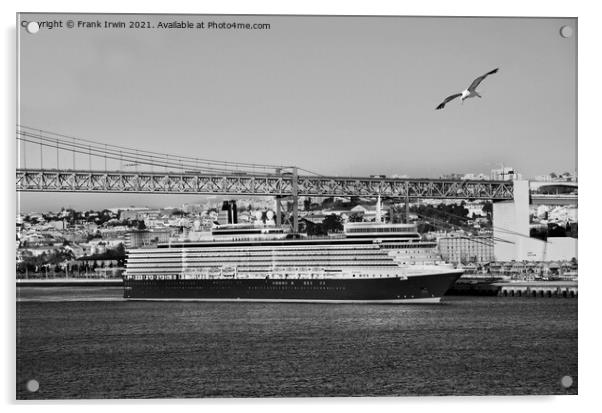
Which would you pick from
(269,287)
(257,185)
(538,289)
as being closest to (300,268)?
(269,287)

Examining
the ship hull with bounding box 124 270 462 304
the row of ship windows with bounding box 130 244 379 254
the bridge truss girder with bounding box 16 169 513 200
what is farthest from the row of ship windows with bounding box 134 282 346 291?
the bridge truss girder with bounding box 16 169 513 200

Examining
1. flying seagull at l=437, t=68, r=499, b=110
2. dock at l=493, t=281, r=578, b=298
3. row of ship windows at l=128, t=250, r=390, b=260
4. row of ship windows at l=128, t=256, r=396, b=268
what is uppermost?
flying seagull at l=437, t=68, r=499, b=110

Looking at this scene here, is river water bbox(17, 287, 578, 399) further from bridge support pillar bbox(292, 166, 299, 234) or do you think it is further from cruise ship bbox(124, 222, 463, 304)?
bridge support pillar bbox(292, 166, 299, 234)

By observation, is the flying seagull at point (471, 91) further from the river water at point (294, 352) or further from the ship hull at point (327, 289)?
the ship hull at point (327, 289)

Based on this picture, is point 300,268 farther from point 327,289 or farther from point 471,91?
point 471,91

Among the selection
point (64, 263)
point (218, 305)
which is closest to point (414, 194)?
point (218, 305)
